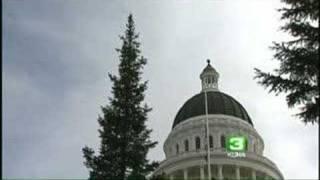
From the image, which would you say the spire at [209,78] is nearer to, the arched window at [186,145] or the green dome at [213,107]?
the green dome at [213,107]

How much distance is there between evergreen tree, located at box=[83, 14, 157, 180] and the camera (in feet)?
185

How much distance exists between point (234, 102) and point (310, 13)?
259 feet

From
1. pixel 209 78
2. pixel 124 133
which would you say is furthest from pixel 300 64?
pixel 209 78

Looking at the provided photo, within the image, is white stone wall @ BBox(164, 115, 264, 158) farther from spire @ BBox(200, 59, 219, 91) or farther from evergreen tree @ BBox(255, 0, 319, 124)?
evergreen tree @ BBox(255, 0, 319, 124)

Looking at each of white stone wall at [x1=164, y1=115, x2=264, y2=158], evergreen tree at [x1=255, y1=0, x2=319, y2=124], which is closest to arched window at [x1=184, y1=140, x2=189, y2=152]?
white stone wall at [x1=164, y1=115, x2=264, y2=158]

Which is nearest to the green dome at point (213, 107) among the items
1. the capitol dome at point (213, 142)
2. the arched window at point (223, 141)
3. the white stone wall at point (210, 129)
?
the capitol dome at point (213, 142)

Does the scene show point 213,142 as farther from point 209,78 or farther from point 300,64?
point 300,64

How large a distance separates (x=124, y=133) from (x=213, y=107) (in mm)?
56001

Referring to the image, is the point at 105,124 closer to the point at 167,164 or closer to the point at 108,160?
the point at 108,160

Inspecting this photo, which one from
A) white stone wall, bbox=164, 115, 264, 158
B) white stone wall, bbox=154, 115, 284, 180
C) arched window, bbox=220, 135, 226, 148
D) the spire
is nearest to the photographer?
white stone wall, bbox=154, 115, 284, 180

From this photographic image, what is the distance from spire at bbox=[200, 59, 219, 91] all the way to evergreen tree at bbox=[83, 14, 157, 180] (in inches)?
2309

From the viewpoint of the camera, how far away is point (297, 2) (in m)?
37.2

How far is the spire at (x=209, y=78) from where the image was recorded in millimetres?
119562

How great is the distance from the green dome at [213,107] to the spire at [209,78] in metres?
3.34
